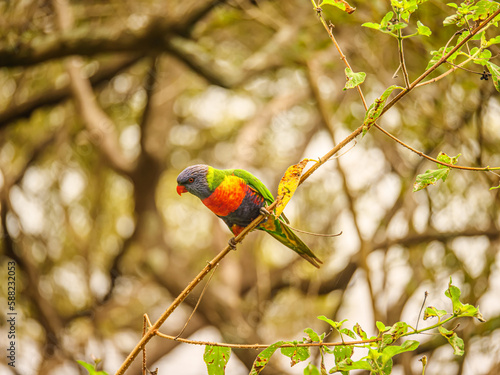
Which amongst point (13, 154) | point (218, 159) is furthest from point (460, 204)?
point (13, 154)

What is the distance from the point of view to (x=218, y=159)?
6074 mm

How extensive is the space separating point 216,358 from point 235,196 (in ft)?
2.61

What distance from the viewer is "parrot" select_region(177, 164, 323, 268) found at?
71.9 inches

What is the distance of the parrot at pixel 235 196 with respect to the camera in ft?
5.99

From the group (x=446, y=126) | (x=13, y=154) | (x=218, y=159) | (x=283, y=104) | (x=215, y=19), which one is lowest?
(x=218, y=159)

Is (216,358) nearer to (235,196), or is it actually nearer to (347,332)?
(347,332)

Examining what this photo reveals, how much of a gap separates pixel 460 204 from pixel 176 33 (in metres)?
2.42

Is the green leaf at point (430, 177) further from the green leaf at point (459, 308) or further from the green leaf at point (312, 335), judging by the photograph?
the green leaf at point (312, 335)

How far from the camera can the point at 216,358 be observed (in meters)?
1.24

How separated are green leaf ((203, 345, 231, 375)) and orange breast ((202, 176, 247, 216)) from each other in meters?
0.74

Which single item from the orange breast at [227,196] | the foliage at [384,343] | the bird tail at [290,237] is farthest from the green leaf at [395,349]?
the orange breast at [227,196]

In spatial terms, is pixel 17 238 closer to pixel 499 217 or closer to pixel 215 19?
pixel 215 19

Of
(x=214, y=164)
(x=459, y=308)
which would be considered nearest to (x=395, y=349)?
(x=459, y=308)

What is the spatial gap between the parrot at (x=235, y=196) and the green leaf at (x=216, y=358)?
1.95 ft
